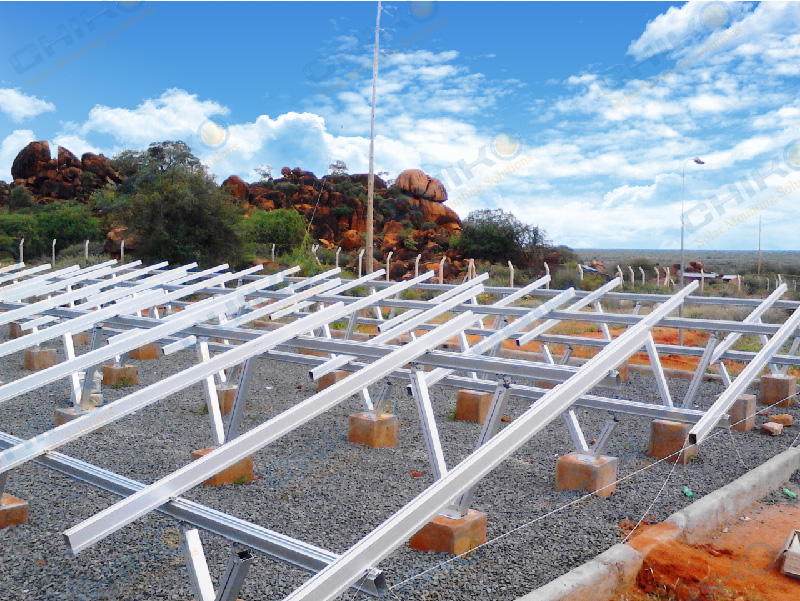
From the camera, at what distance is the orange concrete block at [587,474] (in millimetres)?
Result: 4751

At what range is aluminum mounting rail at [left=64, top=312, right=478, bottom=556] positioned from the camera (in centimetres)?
237

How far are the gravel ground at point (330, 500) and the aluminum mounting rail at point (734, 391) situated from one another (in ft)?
2.50

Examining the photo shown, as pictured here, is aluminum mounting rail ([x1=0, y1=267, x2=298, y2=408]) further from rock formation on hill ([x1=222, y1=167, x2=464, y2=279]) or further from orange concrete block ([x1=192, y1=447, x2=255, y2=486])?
rock formation on hill ([x1=222, y1=167, x2=464, y2=279])

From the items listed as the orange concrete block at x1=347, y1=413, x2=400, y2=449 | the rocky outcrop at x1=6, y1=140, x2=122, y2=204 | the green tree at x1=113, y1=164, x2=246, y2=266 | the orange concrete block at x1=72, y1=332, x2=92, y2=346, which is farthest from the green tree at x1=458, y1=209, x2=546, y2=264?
the orange concrete block at x1=347, y1=413, x2=400, y2=449

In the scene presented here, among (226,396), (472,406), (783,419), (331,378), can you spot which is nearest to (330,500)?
(226,396)

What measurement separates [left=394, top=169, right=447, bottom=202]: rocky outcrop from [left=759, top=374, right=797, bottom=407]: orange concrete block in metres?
42.0

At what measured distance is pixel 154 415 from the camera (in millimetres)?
6977

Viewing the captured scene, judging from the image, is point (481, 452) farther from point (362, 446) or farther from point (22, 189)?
point (22, 189)

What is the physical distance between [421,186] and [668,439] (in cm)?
4558

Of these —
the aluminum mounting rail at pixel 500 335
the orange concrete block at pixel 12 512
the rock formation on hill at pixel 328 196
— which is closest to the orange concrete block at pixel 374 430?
the aluminum mounting rail at pixel 500 335

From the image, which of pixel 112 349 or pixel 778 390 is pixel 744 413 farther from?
pixel 112 349

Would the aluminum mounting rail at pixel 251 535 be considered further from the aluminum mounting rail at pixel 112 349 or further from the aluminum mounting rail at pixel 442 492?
the aluminum mounting rail at pixel 112 349

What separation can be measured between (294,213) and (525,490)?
37.0 metres

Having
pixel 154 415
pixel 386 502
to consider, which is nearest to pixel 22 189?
pixel 154 415
